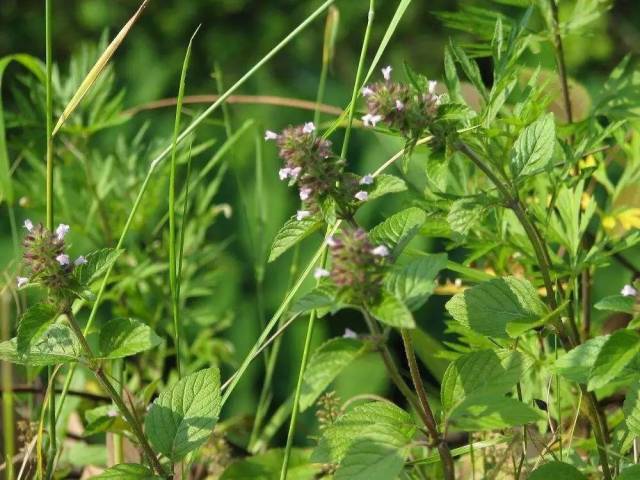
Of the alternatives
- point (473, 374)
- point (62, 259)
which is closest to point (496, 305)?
point (473, 374)

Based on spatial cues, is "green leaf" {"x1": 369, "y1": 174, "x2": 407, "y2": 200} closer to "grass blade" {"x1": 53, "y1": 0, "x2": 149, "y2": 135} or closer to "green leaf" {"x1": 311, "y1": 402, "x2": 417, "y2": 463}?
"green leaf" {"x1": 311, "y1": 402, "x2": 417, "y2": 463}

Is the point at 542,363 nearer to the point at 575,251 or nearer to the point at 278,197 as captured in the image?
the point at 575,251

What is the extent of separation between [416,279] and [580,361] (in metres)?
0.11

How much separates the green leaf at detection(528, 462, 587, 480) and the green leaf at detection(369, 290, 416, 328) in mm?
191

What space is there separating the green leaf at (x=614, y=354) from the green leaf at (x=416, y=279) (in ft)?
0.31

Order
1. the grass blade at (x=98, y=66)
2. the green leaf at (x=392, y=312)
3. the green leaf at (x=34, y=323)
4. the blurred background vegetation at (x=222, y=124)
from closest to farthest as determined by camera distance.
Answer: the green leaf at (x=392, y=312) → the green leaf at (x=34, y=323) → the grass blade at (x=98, y=66) → the blurred background vegetation at (x=222, y=124)

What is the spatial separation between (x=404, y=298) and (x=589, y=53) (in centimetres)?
216

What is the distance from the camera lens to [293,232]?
2.12 feet

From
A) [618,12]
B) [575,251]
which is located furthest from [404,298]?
[618,12]

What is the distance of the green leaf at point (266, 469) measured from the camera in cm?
88

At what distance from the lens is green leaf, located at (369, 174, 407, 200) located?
62 cm

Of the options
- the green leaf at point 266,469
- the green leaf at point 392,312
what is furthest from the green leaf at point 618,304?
the green leaf at point 266,469

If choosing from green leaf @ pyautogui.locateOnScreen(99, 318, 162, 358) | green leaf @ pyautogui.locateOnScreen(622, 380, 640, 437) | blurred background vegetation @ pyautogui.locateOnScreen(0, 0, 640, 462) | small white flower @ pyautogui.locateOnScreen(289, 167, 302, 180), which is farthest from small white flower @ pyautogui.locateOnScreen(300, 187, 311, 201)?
blurred background vegetation @ pyautogui.locateOnScreen(0, 0, 640, 462)

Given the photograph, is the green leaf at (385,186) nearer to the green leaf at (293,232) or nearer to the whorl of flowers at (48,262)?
the green leaf at (293,232)
